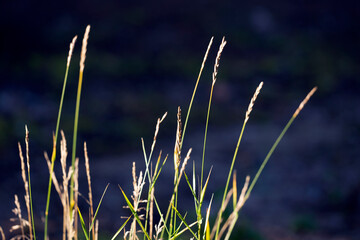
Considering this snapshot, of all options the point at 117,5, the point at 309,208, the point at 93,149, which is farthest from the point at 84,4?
the point at 309,208

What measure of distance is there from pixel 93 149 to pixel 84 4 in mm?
5927

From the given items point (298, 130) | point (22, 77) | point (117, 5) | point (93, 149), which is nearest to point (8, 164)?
point (93, 149)

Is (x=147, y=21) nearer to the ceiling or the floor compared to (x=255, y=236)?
nearer to the ceiling

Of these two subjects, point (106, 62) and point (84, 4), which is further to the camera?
point (84, 4)

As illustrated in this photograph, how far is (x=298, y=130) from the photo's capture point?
784cm

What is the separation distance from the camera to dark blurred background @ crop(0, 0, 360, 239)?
5.48 m

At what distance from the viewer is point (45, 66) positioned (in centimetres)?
955

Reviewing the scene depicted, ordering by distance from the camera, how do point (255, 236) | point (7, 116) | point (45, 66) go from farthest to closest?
1. point (45, 66)
2. point (7, 116)
3. point (255, 236)

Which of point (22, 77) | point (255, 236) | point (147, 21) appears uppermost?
point (147, 21)

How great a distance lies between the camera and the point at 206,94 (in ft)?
29.9

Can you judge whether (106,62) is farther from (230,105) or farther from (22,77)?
(230,105)

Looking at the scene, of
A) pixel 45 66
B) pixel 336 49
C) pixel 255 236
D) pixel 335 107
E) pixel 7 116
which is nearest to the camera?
pixel 255 236

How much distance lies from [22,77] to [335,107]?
634 centimetres

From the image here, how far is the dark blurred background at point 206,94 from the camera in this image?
18.0 ft
